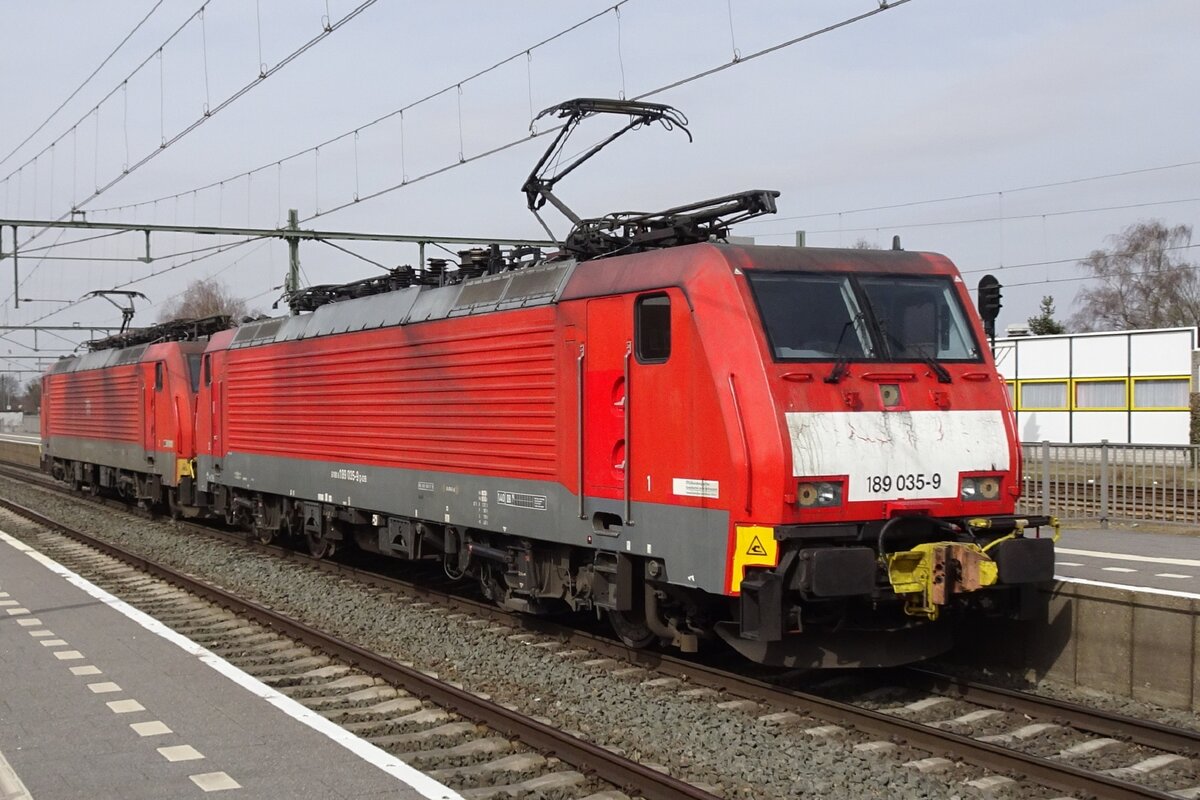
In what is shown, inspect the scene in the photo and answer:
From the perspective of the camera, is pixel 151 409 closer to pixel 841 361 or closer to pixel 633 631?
pixel 633 631

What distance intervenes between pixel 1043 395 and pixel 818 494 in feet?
98.7

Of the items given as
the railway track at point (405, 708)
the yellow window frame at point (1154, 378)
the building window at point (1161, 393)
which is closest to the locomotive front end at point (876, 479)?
the railway track at point (405, 708)

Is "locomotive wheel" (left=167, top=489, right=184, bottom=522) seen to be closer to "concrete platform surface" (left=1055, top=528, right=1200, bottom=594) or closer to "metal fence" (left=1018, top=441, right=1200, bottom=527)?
"metal fence" (left=1018, top=441, right=1200, bottom=527)

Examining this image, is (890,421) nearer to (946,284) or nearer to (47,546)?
(946,284)

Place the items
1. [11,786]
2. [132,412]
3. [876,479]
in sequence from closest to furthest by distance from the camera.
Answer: [11,786] < [876,479] < [132,412]

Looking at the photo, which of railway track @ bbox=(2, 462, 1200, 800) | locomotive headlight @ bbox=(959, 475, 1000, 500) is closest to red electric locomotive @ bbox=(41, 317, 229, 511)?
railway track @ bbox=(2, 462, 1200, 800)

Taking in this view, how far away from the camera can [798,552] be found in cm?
800

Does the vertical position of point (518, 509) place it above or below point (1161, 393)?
below

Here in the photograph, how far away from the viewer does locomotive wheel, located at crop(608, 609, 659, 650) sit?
9.91 m

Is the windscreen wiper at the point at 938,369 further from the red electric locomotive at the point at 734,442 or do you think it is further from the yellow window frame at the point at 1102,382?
the yellow window frame at the point at 1102,382

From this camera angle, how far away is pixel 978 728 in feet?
26.5

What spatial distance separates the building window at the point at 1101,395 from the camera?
1326 inches

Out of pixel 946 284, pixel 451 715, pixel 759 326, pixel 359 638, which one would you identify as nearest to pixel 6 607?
pixel 359 638

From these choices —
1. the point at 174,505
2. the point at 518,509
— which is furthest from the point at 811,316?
the point at 174,505
